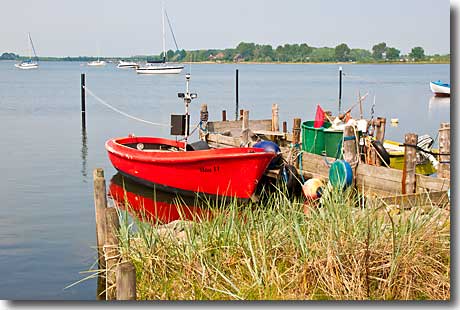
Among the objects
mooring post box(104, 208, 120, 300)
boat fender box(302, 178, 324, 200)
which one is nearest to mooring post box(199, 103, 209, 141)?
boat fender box(302, 178, 324, 200)

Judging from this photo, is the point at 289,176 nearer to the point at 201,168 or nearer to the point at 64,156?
the point at 201,168

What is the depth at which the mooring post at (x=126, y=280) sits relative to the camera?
3.47 m

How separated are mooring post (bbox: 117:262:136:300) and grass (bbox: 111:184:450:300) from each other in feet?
2.12

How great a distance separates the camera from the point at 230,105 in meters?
29.4

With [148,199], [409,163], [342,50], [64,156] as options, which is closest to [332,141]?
[409,163]

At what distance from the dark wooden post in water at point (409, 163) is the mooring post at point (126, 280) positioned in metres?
4.68

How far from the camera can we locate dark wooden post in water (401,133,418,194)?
24.2ft

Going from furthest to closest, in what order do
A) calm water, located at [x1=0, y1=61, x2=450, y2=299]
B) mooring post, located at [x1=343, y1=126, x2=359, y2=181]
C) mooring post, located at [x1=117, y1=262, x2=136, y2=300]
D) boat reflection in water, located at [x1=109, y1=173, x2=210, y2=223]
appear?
boat reflection in water, located at [x1=109, y1=173, x2=210, y2=223], mooring post, located at [x1=343, y1=126, x2=359, y2=181], calm water, located at [x1=0, y1=61, x2=450, y2=299], mooring post, located at [x1=117, y1=262, x2=136, y2=300]

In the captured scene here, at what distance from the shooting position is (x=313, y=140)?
391 inches

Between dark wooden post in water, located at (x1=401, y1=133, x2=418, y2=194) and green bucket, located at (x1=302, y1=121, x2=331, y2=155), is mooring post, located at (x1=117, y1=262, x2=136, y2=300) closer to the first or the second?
dark wooden post in water, located at (x1=401, y1=133, x2=418, y2=194)

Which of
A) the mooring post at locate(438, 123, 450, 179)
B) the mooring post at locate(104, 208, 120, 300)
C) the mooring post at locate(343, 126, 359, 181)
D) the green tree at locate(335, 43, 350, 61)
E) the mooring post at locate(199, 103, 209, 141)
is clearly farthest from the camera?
the green tree at locate(335, 43, 350, 61)

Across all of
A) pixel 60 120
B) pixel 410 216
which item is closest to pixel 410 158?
pixel 410 216

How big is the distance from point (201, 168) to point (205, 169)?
0.07m

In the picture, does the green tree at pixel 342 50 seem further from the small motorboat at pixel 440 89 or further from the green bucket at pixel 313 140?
the small motorboat at pixel 440 89
